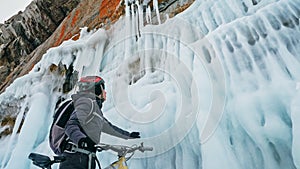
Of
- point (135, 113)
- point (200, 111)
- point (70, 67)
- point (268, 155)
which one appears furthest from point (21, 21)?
point (268, 155)

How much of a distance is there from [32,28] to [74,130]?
6544 mm

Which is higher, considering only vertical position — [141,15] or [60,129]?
[141,15]

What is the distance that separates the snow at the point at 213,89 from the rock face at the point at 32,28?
14.5 feet

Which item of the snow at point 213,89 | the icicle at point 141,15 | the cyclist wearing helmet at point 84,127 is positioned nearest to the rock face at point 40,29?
the icicle at point 141,15

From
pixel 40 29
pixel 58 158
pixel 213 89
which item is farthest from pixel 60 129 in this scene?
pixel 40 29

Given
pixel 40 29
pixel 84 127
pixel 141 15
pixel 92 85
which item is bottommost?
pixel 84 127

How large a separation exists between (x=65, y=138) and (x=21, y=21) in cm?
673

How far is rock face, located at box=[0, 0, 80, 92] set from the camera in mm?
7477

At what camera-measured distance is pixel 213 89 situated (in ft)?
7.19

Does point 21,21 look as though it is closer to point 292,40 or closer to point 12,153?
point 12,153

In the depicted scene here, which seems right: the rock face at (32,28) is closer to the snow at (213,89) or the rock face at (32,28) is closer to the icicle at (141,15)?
the icicle at (141,15)

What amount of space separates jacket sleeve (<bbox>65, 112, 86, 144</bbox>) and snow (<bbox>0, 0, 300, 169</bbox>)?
822 millimetres

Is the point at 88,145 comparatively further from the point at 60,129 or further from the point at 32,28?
the point at 32,28

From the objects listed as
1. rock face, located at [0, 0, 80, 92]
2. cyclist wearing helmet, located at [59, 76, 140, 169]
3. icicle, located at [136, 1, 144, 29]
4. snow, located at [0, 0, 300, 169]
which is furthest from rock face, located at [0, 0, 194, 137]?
cyclist wearing helmet, located at [59, 76, 140, 169]
